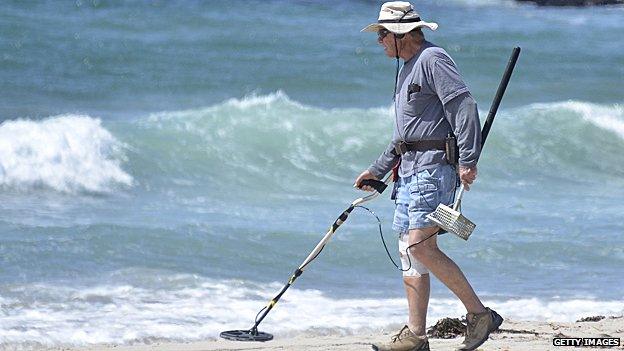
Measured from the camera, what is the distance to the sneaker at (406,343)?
19.8 ft

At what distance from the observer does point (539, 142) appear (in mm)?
18297

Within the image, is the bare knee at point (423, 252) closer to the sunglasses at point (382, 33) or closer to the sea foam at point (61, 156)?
the sunglasses at point (382, 33)

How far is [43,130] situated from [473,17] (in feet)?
53.0

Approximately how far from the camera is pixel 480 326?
19.8 ft

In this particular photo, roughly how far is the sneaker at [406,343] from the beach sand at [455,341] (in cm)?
47

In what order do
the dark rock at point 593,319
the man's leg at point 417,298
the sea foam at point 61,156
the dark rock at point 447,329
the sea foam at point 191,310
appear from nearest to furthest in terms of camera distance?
1. the man's leg at point 417,298
2. the dark rock at point 447,329
3. the sea foam at point 191,310
4. the dark rock at point 593,319
5. the sea foam at point 61,156

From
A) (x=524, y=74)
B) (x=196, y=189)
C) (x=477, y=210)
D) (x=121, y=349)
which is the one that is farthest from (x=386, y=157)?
(x=524, y=74)

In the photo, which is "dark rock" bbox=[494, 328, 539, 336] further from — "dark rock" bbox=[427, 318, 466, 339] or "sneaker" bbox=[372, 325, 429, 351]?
"sneaker" bbox=[372, 325, 429, 351]

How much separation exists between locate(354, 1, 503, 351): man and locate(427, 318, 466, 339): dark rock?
1191 millimetres

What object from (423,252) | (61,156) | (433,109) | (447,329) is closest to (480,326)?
(423,252)

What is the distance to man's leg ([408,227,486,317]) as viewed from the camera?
5871 millimetres

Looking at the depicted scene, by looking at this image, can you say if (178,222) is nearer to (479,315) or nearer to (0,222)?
(0,222)

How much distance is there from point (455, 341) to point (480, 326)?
852mm

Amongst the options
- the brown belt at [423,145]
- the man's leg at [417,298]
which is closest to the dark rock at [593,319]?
the man's leg at [417,298]
